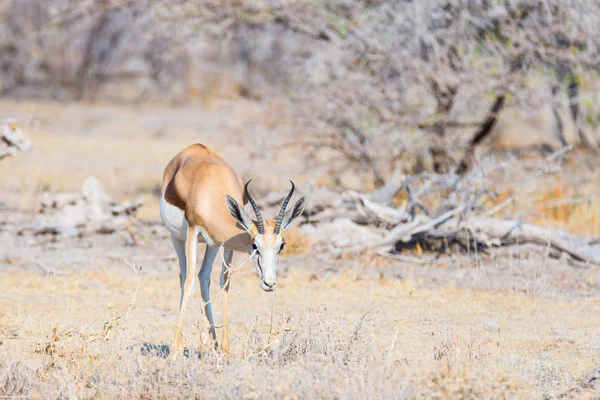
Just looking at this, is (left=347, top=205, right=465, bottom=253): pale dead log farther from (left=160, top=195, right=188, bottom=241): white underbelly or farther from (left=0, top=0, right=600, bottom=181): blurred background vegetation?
(left=160, top=195, right=188, bottom=241): white underbelly

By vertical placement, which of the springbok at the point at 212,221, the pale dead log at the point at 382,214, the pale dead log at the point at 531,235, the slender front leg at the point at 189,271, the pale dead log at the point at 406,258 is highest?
the springbok at the point at 212,221

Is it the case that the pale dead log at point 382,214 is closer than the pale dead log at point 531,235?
No

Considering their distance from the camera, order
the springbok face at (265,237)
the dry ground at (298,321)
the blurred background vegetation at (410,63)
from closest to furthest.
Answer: the dry ground at (298,321), the springbok face at (265,237), the blurred background vegetation at (410,63)

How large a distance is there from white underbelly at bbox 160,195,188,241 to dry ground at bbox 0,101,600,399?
510 mm

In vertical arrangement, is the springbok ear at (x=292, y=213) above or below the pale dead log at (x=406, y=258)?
above

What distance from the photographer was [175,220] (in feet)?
20.3

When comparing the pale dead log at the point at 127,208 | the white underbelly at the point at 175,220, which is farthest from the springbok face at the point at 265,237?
the pale dead log at the point at 127,208

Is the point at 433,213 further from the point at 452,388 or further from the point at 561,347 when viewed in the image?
the point at 452,388

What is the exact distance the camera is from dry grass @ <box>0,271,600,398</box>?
480 centimetres

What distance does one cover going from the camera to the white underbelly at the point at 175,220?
20.1ft

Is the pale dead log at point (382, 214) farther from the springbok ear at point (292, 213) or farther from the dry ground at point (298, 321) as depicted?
the springbok ear at point (292, 213)

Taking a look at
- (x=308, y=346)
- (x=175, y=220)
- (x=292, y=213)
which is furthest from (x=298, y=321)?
(x=175, y=220)

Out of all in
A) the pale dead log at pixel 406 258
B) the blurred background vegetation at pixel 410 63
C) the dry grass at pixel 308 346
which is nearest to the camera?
the dry grass at pixel 308 346

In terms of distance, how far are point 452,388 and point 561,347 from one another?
2.37m
